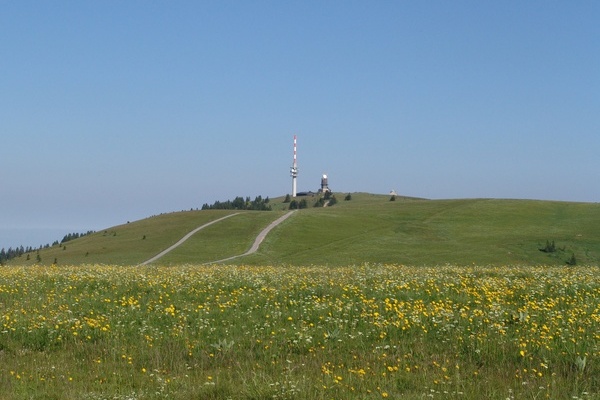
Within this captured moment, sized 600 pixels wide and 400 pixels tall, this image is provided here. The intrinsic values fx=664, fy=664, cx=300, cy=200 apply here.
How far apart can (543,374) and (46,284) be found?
51.8 ft

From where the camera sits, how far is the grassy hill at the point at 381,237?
66.2 m

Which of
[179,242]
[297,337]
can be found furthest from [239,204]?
[297,337]

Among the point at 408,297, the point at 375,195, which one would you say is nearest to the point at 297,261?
the point at 408,297

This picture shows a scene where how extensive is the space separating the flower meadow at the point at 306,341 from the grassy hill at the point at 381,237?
146ft

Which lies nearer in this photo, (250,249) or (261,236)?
(250,249)

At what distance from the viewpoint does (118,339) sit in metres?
13.3

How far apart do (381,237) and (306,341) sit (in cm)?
6968

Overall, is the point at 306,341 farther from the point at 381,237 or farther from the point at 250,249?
the point at 381,237

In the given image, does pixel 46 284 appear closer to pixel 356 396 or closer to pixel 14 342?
pixel 14 342

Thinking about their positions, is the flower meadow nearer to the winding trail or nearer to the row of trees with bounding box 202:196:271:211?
the winding trail

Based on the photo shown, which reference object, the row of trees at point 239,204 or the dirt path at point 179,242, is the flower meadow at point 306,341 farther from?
the row of trees at point 239,204

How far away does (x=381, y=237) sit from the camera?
8156cm

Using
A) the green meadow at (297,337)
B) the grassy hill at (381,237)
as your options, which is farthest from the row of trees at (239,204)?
the green meadow at (297,337)

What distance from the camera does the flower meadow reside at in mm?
10023
